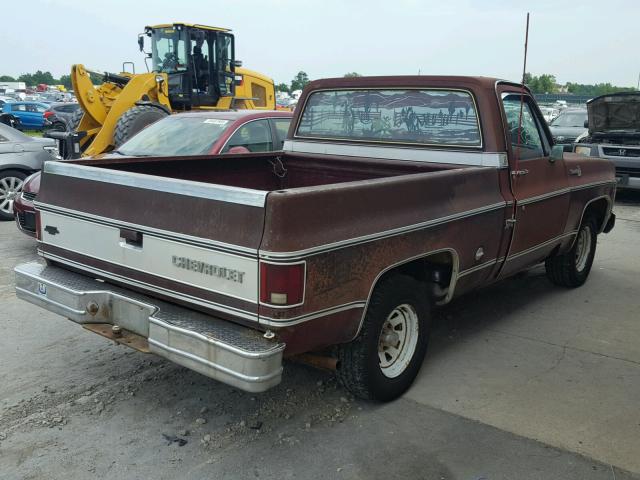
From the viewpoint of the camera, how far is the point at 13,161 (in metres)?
9.04

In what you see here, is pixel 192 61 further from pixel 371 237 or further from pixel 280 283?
pixel 280 283

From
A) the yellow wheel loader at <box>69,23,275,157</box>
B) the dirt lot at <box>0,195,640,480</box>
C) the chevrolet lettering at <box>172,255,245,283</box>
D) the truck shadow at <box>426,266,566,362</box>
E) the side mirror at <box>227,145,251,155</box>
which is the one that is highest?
the yellow wheel loader at <box>69,23,275,157</box>

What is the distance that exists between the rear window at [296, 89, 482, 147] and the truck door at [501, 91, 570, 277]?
0.33 meters

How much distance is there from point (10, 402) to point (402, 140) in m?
3.19

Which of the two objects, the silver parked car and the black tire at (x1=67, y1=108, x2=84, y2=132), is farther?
the black tire at (x1=67, y1=108, x2=84, y2=132)

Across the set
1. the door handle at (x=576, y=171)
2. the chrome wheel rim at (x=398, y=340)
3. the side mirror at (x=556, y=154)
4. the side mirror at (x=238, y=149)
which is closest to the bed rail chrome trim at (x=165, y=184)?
the chrome wheel rim at (x=398, y=340)

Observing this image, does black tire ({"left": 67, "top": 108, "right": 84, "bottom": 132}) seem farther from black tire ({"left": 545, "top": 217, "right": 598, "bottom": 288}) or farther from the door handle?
the door handle

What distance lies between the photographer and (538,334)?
5.01 meters

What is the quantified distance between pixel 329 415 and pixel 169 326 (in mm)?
1160

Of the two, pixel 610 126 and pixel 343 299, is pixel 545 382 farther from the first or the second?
pixel 610 126

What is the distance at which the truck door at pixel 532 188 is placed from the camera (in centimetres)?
461

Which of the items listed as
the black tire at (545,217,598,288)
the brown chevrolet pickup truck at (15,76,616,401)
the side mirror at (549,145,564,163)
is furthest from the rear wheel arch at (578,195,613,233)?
the side mirror at (549,145,564,163)

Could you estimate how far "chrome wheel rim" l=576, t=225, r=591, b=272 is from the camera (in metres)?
6.25

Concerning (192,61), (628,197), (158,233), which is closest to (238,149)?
(158,233)
